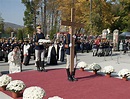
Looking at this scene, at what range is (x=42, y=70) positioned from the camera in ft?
31.5

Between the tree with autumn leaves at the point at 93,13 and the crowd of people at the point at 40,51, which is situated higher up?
the tree with autumn leaves at the point at 93,13

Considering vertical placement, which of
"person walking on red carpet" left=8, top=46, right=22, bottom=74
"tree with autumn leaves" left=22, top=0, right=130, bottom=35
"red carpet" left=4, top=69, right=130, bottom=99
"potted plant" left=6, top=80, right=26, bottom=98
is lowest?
"red carpet" left=4, top=69, right=130, bottom=99

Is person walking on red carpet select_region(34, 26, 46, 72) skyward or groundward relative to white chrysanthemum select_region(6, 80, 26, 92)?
skyward

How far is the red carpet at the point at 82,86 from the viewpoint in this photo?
611cm

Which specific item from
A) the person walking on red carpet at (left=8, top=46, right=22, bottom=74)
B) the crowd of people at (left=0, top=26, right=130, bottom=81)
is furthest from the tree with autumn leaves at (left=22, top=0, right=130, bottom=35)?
the person walking on red carpet at (left=8, top=46, right=22, bottom=74)

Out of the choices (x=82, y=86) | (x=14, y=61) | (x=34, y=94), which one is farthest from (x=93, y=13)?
(x=34, y=94)

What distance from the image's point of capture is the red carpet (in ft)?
20.0

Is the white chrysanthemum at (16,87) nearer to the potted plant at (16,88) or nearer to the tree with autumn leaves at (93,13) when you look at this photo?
the potted plant at (16,88)

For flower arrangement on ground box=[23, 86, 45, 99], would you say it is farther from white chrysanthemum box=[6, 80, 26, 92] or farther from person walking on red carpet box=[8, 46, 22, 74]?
person walking on red carpet box=[8, 46, 22, 74]

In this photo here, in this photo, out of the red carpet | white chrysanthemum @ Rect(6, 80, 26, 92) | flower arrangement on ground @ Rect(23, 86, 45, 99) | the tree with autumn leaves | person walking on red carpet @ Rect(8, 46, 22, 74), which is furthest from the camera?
the tree with autumn leaves

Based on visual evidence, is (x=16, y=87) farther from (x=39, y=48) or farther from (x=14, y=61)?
(x=14, y=61)

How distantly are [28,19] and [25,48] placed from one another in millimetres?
25330

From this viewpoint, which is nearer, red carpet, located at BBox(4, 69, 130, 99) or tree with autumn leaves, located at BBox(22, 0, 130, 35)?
red carpet, located at BBox(4, 69, 130, 99)

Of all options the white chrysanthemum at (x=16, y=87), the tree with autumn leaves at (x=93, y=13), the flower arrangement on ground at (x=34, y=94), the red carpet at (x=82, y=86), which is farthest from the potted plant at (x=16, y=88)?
the tree with autumn leaves at (x=93, y=13)
